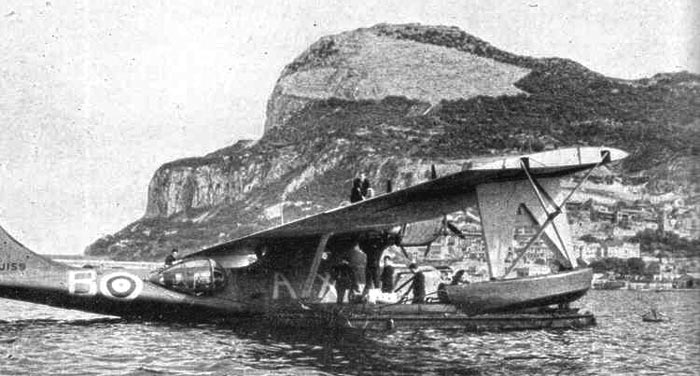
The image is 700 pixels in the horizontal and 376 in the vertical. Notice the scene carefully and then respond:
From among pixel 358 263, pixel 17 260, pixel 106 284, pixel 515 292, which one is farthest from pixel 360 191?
pixel 17 260

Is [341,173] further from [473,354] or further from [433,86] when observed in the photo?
[473,354]

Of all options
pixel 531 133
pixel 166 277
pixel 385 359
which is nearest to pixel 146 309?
pixel 166 277

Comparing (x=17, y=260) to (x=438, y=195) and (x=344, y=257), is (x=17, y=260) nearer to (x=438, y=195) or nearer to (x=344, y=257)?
(x=344, y=257)

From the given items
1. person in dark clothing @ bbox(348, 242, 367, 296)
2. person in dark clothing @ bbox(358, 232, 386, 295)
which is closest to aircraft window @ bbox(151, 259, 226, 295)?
person in dark clothing @ bbox(348, 242, 367, 296)

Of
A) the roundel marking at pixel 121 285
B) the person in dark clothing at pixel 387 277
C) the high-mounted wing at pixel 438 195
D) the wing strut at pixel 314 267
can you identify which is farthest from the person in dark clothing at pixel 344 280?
the roundel marking at pixel 121 285

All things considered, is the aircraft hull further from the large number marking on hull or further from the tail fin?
the tail fin

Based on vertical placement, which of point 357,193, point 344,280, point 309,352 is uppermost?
point 357,193

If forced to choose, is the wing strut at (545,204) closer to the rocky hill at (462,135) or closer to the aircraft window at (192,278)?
the aircraft window at (192,278)
